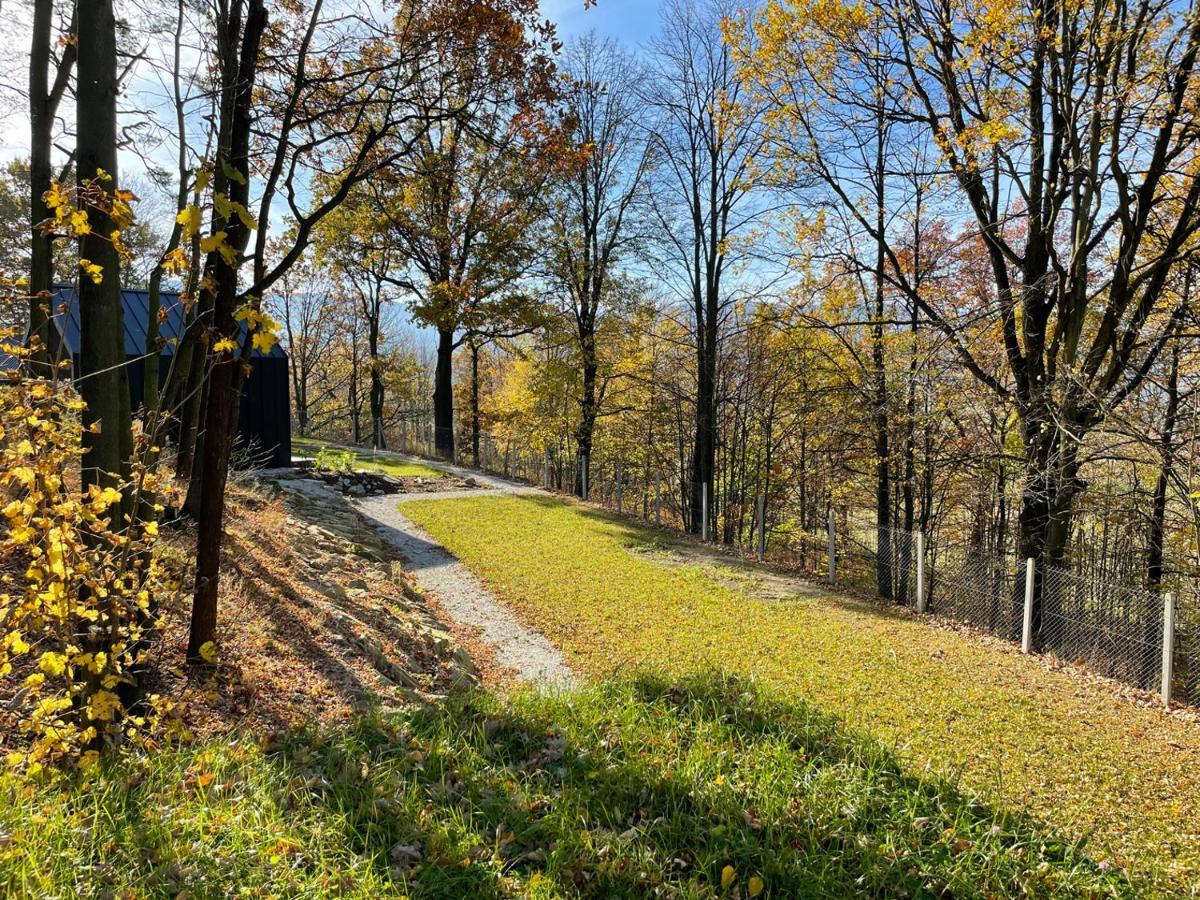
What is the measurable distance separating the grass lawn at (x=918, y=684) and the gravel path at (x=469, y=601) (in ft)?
0.81

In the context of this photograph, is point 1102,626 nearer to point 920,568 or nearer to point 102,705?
point 920,568

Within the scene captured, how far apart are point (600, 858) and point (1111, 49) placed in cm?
1005

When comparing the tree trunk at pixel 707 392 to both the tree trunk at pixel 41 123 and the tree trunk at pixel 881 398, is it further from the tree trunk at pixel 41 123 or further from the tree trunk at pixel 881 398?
the tree trunk at pixel 41 123

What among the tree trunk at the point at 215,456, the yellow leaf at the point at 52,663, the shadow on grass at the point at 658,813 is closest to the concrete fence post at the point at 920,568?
the shadow on grass at the point at 658,813

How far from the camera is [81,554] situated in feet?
8.21

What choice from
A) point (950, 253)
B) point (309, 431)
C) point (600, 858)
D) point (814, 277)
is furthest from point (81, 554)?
point (309, 431)

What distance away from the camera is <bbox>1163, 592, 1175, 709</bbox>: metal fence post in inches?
245

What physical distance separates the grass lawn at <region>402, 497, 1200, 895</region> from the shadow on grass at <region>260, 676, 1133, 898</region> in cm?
60

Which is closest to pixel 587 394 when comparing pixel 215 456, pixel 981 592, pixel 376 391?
pixel 981 592

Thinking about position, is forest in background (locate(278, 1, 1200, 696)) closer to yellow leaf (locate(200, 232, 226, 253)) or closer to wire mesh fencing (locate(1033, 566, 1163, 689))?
wire mesh fencing (locate(1033, 566, 1163, 689))

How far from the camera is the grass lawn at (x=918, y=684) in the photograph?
150 inches

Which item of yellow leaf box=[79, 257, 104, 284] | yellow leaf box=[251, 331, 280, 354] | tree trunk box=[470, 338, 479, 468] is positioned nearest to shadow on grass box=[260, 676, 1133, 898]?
yellow leaf box=[251, 331, 280, 354]

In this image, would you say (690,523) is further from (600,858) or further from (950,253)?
(600,858)

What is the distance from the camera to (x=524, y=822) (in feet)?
8.94
